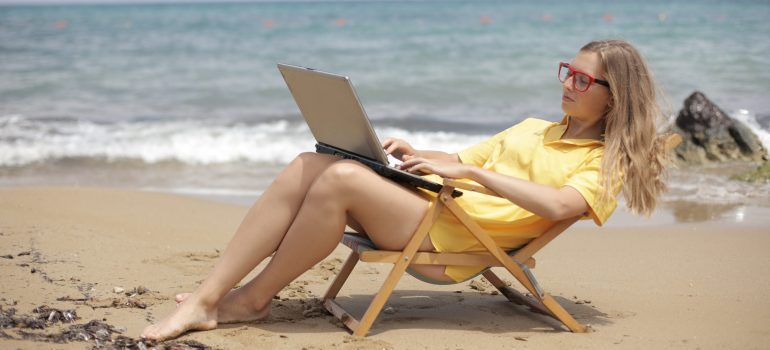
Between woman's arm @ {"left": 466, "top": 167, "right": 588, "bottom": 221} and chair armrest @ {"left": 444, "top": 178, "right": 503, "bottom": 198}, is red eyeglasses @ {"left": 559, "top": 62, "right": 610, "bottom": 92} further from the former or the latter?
chair armrest @ {"left": 444, "top": 178, "right": 503, "bottom": 198}

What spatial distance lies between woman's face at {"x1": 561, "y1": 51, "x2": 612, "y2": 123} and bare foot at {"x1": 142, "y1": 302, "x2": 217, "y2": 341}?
5.79 feet

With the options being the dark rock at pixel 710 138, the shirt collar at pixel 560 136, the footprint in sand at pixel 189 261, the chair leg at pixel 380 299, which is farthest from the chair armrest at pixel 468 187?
the dark rock at pixel 710 138

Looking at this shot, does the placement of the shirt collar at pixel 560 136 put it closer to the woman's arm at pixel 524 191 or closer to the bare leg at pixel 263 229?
the woman's arm at pixel 524 191

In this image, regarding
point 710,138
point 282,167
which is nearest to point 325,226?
point 282,167

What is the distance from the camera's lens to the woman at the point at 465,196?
3.71m

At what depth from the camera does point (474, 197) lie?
393 cm

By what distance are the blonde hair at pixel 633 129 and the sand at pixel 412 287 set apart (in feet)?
2.12

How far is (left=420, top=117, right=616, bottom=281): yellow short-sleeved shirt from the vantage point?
12.4 ft

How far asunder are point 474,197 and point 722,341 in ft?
3.97

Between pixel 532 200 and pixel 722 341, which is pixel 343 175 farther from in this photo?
pixel 722 341

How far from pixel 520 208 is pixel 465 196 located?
235 millimetres

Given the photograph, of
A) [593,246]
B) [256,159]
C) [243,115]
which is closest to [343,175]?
[593,246]

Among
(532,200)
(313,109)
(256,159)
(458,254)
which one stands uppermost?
(313,109)

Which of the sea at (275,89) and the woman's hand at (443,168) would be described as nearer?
the woman's hand at (443,168)
